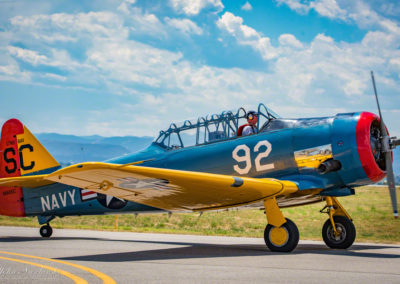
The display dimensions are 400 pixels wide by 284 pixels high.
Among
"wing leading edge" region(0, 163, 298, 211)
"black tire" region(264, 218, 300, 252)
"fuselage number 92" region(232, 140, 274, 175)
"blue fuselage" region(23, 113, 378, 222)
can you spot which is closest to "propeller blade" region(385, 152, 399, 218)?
"blue fuselage" region(23, 113, 378, 222)

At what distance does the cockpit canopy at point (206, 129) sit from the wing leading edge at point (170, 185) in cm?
158

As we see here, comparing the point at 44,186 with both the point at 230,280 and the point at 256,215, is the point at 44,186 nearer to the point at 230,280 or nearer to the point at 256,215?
the point at 230,280

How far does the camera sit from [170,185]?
795 centimetres

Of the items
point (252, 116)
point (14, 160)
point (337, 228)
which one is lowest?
point (337, 228)

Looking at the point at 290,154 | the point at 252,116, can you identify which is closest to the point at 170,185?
the point at 290,154

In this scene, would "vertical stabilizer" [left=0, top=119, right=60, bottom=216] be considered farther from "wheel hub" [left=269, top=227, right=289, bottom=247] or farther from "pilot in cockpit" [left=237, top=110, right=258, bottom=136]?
"wheel hub" [left=269, top=227, right=289, bottom=247]

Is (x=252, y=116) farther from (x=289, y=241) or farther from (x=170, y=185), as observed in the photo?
(x=289, y=241)

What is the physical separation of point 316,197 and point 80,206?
623 cm

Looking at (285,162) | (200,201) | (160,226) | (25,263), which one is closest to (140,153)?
(200,201)

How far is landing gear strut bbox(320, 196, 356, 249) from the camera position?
375 inches

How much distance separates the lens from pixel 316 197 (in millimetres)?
9766

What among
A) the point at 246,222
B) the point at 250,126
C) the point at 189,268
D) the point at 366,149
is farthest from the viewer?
the point at 246,222

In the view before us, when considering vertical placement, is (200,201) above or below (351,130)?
below

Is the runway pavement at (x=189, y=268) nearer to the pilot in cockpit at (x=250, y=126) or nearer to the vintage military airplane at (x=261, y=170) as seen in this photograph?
the vintage military airplane at (x=261, y=170)
